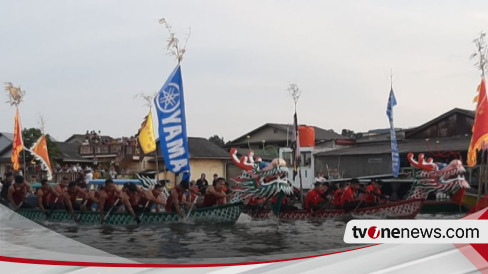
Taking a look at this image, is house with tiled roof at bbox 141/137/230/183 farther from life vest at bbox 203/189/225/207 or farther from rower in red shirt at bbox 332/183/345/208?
rower in red shirt at bbox 332/183/345/208

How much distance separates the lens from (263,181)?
7.63m

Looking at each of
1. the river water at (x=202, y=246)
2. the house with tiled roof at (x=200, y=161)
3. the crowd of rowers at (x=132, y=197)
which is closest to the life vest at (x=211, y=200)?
the crowd of rowers at (x=132, y=197)

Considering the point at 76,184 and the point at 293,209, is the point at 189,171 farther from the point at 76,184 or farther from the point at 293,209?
the point at 293,209

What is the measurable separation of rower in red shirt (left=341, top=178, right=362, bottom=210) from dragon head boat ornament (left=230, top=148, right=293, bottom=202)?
889 millimetres

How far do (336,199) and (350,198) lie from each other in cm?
29

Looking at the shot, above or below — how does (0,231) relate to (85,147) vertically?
below

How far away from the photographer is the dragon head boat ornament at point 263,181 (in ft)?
24.1

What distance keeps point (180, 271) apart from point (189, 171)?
4.38 metres

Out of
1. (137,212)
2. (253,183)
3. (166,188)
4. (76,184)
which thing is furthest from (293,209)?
(76,184)

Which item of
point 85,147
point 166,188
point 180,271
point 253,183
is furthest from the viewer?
point 253,183

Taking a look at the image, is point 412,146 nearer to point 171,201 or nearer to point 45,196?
point 171,201

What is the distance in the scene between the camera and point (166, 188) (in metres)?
7.20

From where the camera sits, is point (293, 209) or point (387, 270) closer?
point (387, 270)

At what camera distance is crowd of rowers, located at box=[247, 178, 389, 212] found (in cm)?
786
